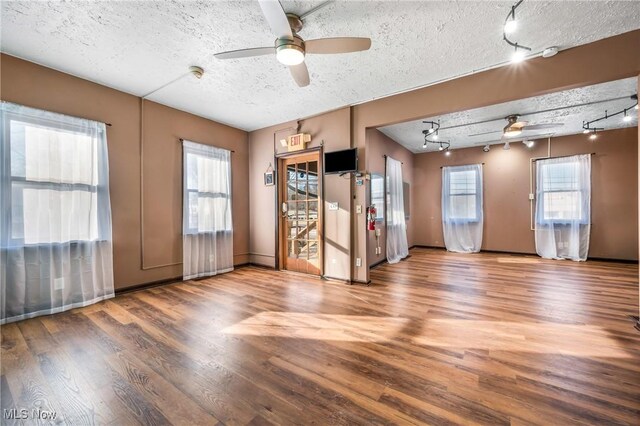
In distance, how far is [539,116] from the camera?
4.67 meters

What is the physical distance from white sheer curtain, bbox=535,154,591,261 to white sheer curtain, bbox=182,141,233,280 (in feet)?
24.2

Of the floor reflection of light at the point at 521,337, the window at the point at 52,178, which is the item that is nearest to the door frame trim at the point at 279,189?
the floor reflection of light at the point at 521,337

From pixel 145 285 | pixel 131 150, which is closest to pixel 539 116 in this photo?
pixel 131 150

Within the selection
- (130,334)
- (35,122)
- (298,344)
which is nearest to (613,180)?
(298,344)

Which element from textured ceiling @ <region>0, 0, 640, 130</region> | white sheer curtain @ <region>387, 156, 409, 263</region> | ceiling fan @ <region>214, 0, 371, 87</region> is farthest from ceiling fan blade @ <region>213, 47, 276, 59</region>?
white sheer curtain @ <region>387, 156, 409, 263</region>

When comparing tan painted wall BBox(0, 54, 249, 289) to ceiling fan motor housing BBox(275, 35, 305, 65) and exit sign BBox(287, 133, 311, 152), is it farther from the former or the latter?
ceiling fan motor housing BBox(275, 35, 305, 65)

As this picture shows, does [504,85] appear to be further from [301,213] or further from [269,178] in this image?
[269,178]

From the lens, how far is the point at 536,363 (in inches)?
77.5

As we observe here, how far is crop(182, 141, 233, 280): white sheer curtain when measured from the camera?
169 inches

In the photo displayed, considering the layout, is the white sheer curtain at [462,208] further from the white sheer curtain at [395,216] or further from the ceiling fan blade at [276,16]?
the ceiling fan blade at [276,16]

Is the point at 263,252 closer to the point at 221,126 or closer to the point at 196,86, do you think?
the point at 221,126

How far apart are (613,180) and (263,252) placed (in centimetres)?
789

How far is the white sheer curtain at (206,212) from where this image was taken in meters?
4.30

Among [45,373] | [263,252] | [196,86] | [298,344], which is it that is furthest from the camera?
[263,252]
